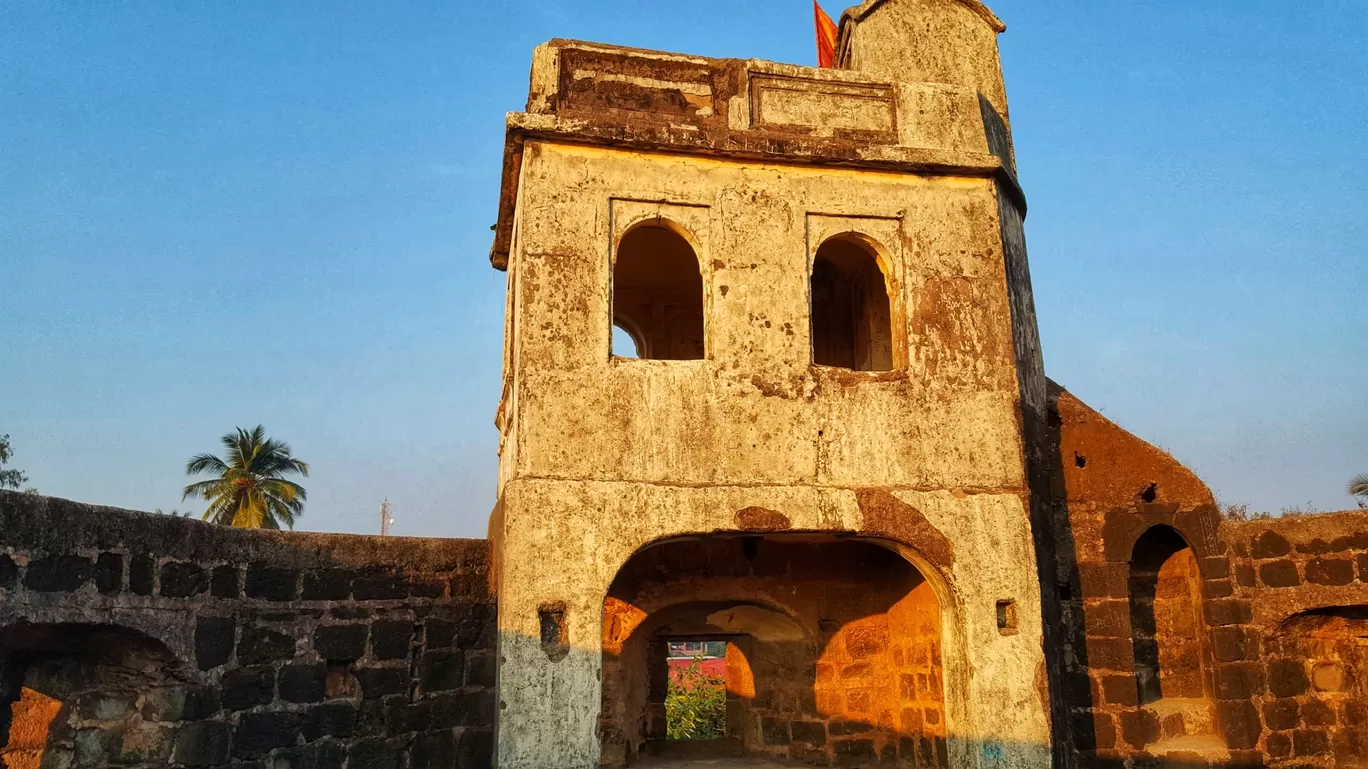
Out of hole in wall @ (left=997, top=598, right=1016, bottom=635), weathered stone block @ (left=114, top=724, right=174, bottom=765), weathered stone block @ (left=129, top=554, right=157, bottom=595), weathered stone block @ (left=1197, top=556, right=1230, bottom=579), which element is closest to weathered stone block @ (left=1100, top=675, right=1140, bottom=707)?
weathered stone block @ (left=1197, top=556, right=1230, bottom=579)

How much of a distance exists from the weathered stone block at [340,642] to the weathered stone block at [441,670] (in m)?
0.48

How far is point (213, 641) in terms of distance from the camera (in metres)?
6.18

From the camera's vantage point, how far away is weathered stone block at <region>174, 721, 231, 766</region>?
595cm

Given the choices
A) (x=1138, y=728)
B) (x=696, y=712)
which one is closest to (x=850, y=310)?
(x=1138, y=728)

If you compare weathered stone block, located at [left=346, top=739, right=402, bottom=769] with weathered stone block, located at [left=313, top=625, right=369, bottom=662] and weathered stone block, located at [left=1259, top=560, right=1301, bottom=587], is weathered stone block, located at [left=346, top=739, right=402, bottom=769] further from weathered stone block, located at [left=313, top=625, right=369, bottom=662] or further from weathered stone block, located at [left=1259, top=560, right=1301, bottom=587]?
weathered stone block, located at [left=1259, top=560, right=1301, bottom=587]

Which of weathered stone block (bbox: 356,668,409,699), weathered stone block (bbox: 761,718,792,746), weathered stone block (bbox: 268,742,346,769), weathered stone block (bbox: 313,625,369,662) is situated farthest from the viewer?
weathered stone block (bbox: 761,718,792,746)

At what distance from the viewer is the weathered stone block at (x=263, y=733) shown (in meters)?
6.29

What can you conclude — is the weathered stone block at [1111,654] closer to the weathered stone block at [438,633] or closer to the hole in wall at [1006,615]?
the hole in wall at [1006,615]

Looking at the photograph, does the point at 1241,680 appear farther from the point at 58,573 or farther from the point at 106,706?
the point at 58,573

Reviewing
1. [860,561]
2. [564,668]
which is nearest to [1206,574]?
[860,561]

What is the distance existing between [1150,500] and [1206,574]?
2.20 feet

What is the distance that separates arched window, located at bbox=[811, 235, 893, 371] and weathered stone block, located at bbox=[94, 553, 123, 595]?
19.1 feet

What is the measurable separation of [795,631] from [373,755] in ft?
13.2

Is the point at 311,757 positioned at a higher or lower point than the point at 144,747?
lower
